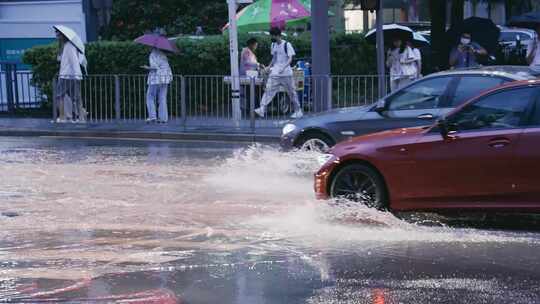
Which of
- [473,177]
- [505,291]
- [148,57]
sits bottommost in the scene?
[505,291]

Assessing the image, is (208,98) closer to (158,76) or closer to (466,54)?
(158,76)

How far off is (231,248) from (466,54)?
440 inches

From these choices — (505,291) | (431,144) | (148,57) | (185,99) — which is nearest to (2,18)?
(148,57)

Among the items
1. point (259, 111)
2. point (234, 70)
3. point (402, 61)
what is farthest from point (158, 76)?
point (402, 61)

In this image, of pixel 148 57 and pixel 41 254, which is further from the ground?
pixel 148 57

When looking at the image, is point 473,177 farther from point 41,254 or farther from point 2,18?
point 2,18

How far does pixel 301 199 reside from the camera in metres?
9.87

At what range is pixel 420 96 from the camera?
1087 cm

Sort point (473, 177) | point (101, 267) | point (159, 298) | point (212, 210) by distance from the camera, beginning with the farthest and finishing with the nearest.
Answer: point (212, 210), point (473, 177), point (101, 267), point (159, 298)

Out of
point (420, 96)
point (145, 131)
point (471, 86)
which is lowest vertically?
point (145, 131)

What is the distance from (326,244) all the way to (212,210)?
2049 mm

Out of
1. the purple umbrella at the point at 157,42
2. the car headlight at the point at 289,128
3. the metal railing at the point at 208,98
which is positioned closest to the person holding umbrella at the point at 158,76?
the purple umbrella at the point at 157,42

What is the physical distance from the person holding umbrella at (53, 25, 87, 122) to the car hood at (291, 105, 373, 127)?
315 inches

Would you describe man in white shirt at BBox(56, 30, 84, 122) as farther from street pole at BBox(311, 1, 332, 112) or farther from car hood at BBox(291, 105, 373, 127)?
car hood at BBox(291, 105, 373, 127)
